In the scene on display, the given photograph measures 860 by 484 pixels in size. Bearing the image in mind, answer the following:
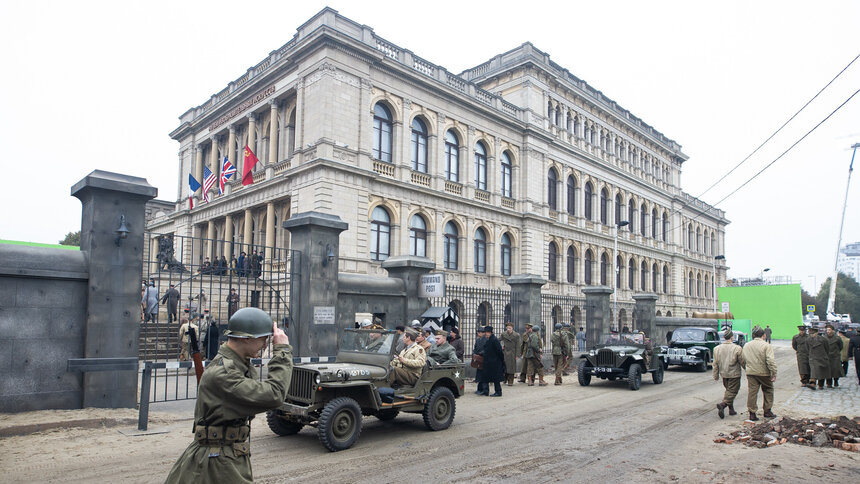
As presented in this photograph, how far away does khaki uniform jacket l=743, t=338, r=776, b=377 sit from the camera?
10.2m

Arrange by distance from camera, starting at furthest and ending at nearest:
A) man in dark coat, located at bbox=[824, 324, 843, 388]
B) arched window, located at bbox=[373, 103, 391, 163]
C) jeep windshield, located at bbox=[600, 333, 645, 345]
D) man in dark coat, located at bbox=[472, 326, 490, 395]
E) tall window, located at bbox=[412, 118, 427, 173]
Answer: tall window, located at bbox=[412, 118, 427, 173], arched window, located at bbox=[373, 103, 391, 163], jeep windshield, located at bbox=[600, 333, 645, 345], man in dark coat, located at bbox=[824, 324, 843, 388], man in dark coat, located at bbox=[472, 326, 490, 395]

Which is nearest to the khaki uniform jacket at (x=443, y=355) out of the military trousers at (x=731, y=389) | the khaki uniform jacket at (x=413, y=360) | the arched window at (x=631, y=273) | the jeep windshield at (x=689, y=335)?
the khaki uniform jacket at (x=413, y=360)

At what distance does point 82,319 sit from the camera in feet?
29.6

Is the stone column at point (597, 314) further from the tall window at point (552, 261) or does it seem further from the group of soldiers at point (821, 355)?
the tall window at point (552, 261)

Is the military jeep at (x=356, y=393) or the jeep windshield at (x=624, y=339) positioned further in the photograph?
the jeep windshield at (x=624, y=339)

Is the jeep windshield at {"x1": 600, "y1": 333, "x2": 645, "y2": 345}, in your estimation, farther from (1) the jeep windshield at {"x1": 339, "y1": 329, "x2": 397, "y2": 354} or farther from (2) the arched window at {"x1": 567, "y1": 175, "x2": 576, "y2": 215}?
(2) the arched window at {"x1": 567, "y1": 175, "x2": 576, "y2": 215}

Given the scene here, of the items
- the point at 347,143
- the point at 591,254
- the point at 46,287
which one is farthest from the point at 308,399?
the point at 591,254

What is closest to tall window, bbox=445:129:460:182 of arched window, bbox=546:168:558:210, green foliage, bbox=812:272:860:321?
arched window, bbox=546:168:558:210

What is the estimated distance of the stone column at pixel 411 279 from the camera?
15.0 meters

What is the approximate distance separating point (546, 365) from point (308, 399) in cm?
1366

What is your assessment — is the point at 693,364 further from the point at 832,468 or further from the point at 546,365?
the point at 832,468

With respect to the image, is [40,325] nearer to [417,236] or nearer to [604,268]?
[417,236]

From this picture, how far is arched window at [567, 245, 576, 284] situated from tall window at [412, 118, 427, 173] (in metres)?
15.6

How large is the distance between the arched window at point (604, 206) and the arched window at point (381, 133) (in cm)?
2326
